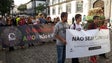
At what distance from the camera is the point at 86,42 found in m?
8.58

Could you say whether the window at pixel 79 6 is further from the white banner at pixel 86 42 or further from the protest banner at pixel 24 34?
the white banner at pixel 86 42

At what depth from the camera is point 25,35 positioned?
617 inches

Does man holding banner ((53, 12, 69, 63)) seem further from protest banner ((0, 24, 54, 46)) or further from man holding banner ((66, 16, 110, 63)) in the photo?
protest banner ((0, 24, 54, 46))

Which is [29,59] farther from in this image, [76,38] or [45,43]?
[45,43]

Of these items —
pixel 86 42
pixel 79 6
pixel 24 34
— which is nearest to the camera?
pixel 86 42

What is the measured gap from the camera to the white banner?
8039 millimetres

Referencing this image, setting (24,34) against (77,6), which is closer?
(24,34)

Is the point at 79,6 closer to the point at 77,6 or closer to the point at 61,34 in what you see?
the point at 77,6

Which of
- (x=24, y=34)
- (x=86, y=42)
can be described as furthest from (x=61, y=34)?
(x=24, y=34)

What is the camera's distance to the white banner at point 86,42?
316 inches

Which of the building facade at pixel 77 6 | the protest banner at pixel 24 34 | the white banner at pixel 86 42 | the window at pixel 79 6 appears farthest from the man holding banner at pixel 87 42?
the window at pixel 79 6

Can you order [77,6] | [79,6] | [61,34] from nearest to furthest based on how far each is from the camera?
[61,34]
[79,6]
[77,6]

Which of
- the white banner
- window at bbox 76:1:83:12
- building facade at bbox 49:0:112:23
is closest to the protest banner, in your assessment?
the white banner

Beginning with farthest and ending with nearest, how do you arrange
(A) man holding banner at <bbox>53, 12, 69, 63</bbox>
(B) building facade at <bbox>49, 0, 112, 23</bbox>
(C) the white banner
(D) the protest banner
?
1. (B) building facade at <bbox>49, 0, 112, 23</bbox>
2. (D) the protest banner
3. (C) the white banner
4. (A) man holding banner at <bbox>53, 12, 69, 63</bbox>
